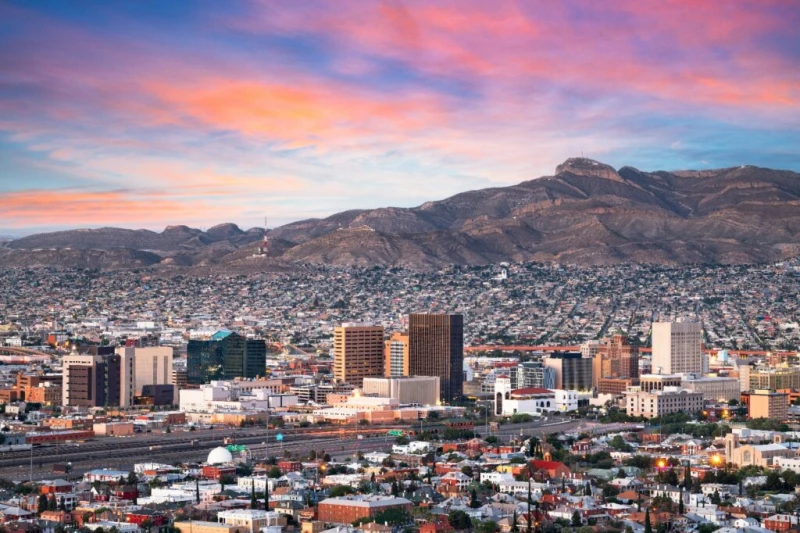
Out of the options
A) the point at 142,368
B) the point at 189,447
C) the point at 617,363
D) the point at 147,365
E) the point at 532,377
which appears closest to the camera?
the point at 189,447

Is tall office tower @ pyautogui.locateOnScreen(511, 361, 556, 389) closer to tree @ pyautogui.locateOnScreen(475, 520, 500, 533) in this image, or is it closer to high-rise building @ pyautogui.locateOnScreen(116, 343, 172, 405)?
high-rise building @ pyautogui.locateOnScreen(116, 343, 172, 405)

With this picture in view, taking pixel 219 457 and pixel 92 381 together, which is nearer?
pixel 219 457

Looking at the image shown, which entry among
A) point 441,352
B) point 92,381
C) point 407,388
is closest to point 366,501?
point 407,388

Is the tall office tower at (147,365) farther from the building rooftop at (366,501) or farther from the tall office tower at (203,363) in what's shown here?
the building rooftop at (366,501)

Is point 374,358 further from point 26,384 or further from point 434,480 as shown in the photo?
point 434,480

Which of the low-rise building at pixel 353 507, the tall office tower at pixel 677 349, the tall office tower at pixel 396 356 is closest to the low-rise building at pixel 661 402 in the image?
the tall office tower at pixel 677 349

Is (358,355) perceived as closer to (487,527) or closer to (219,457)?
(219,457)
